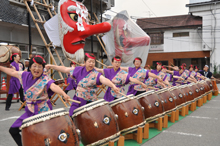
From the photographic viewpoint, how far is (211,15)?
65.6 ft

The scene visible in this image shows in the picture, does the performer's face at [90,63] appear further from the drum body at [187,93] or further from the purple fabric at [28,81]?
the drum body at [187,93]

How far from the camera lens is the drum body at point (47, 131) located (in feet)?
7.41

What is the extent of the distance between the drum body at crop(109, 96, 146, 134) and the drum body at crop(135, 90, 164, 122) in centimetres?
63

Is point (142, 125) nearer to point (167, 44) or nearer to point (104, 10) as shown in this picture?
point (104, 10)

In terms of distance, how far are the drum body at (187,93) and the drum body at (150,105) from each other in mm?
1970

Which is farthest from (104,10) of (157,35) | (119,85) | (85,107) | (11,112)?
(85,107)

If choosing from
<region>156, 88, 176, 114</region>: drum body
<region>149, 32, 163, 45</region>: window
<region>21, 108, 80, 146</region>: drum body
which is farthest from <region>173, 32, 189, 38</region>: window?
<region>21, 108, 80, 146</region>: drum body

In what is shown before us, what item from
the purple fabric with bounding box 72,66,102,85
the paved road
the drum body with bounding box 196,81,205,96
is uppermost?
the purple fabric with bounding box 72,66,102,85

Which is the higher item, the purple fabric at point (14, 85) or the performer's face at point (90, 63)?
the performer's face at point (90, 63)

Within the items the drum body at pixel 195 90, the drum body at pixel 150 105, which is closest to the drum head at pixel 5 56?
the drum body at pixel 150 105

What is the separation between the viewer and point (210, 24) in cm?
1998

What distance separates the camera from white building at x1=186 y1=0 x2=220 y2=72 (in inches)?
781

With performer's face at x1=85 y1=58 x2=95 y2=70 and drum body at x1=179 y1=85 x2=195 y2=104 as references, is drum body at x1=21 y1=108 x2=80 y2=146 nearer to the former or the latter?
performer's face at x1=85 y1=58 x2=95 y2=70

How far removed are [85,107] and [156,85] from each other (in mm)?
3942
